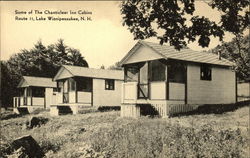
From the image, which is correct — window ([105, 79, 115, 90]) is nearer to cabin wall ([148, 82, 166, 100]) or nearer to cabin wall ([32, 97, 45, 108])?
cabin wall ([148, 82, 166, 100])

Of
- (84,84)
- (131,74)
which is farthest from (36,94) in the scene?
(131,74)

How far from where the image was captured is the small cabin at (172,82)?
2374 cm

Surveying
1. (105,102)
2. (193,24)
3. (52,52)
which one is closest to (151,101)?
(105,102)

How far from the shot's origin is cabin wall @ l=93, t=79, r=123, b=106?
117 feet

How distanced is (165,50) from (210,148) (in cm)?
1361

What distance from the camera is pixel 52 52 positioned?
71.4 meters

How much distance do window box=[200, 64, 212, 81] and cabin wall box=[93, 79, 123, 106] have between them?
12.6 m

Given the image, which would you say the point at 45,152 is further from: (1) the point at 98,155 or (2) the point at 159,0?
(2) the point at 159,0

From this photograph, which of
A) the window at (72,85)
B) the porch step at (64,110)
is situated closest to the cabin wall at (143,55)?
the window at (72,85)

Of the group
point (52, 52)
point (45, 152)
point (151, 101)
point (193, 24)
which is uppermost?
point (52, 52)

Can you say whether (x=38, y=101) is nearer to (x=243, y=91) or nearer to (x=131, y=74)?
(x=131, y=74)

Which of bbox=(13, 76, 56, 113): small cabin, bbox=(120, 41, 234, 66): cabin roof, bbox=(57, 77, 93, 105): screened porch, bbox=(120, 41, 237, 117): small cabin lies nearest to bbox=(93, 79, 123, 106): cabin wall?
bbox=(57, 77, 93, 105): screened porch

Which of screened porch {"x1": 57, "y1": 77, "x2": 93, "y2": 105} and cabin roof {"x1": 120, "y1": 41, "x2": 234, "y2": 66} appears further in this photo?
screened porch {"x1": 57, "y1": 77, "x2": 93, "y2": 105}

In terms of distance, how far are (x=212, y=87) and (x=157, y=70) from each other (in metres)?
4.30
